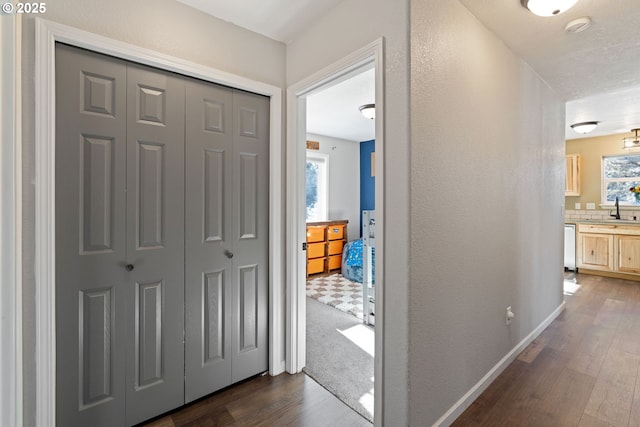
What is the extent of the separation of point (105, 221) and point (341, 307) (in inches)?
106

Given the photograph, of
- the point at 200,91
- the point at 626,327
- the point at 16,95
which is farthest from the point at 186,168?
the point at 626,327

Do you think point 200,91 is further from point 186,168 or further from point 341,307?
point 341,307

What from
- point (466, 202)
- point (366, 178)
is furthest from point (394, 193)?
point (366, 178)

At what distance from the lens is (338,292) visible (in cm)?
427

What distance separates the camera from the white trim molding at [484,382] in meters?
1.70

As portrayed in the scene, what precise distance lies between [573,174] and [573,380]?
15.7 feet

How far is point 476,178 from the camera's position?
189 centimetres

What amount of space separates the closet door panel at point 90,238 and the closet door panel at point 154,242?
53 mm

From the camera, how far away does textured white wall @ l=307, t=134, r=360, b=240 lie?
19.3 ft

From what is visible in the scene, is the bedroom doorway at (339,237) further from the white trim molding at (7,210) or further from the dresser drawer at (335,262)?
the white trim molding at (7,210)

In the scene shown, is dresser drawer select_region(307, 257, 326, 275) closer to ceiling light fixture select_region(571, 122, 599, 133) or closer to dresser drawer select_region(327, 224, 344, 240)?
dresser drawer select_region(327, 224, 344, 240)

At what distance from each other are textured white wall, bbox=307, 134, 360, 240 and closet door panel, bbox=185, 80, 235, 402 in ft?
12.1

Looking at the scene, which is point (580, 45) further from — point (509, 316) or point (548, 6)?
point (509, 316)

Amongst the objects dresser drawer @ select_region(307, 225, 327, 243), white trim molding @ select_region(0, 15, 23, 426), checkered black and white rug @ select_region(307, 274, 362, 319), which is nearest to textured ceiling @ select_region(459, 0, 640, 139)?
white trim molding @ select_region(0, 15, 23, 426)
